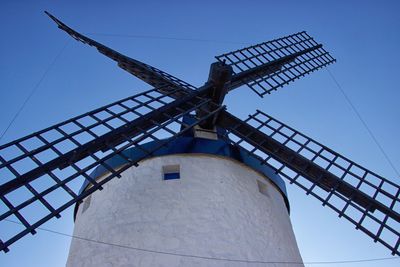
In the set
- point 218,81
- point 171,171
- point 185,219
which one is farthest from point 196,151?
point 218,81

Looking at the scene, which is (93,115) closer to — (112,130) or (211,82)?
(112,130)

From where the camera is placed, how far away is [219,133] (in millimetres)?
8367

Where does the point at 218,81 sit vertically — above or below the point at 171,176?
above

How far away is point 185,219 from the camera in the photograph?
21.0ft

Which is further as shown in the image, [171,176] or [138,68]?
[138,68]

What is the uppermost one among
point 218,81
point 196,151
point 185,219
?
point 218,81

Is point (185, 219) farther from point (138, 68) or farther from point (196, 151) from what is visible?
point (138, 68)

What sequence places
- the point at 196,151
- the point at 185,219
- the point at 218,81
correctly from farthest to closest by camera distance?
the point at 218,81 → the point at 196,151 → the point at 185,219

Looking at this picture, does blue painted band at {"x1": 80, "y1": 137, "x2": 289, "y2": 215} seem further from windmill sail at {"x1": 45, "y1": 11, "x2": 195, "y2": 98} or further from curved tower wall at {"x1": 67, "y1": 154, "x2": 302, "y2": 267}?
windmill sail at {"x1": 45, "y1": 11, "x2": 195, "y2": 98}

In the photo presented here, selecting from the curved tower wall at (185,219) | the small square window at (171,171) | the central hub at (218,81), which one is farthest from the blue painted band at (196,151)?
the central hub at (218,81)

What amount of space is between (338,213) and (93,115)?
173 inches

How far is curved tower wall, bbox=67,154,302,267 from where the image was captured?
610 cm

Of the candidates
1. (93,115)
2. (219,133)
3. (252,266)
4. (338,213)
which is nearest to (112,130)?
(93,115)

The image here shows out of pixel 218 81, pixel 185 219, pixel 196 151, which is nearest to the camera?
A: pixel 185 219
